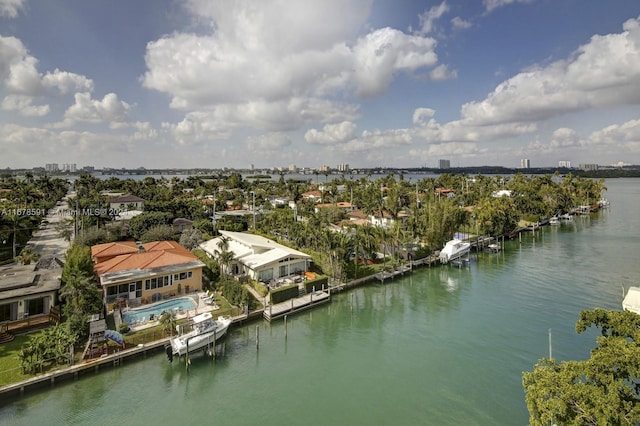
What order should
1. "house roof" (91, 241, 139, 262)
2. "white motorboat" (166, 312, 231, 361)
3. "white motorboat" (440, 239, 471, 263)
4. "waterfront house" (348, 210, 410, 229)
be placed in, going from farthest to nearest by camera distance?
1. "waterfront house" (348, 210, 410, 229)
2. "white motorboat" (440, 239, 471, 263)
3. "house roof" (91, 241, 139, 262)
4. "white motorboat" (166, 312, 231, 361)

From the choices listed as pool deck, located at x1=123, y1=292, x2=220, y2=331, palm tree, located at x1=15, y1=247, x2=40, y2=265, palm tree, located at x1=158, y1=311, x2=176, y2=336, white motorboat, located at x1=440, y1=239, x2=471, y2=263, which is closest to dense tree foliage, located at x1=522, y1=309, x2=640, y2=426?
palm tree, located at x1=158, y1=311, x2=176, y2=336

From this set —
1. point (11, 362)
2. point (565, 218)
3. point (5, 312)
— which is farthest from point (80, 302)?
point (565, 218)

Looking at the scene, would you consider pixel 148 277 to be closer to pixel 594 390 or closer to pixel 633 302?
pixel 594 390

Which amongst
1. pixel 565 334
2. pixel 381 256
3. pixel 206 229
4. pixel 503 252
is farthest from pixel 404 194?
pixel 565 334

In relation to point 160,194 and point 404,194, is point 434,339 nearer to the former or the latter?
point 404,194

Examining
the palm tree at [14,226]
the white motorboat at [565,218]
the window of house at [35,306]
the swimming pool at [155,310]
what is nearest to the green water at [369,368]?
the swimming pool at [155,310]

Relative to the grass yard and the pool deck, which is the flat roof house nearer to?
the pool deck

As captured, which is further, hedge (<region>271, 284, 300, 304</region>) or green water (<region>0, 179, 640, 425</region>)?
hedge (<region>271, 284, 300, 304</region>)
